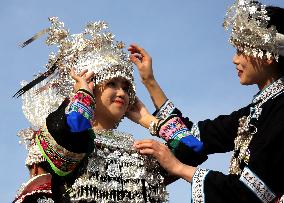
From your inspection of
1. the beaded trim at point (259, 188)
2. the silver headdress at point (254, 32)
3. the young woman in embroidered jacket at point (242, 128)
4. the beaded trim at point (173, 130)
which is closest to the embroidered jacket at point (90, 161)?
the young woman in embroidered jacket at point (242, 128)

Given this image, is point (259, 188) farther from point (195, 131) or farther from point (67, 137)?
point (67, 137)

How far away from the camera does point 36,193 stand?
14.8 feet

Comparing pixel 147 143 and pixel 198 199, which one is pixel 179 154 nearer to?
pixel 147 143

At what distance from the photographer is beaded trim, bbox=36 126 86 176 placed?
14.3ft

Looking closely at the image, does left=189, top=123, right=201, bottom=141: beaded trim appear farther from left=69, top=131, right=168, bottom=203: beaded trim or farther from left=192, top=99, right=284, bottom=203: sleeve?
left=192, top=99, right=284, bottom=203: sleeve

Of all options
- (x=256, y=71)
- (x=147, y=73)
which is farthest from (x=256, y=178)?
(x=147, y=73)

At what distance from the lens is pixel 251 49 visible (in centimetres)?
468

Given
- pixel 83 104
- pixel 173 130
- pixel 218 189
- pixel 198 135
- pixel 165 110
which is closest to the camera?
pixel 218 189

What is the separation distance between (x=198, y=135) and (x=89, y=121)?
1.28 m

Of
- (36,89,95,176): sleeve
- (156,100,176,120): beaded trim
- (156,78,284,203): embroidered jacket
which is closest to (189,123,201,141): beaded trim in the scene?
(156,78,284,203): embroidered jacket

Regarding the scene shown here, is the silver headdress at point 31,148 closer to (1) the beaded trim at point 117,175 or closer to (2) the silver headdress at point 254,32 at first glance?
(1) the beaded trim at point 117,175

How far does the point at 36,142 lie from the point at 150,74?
1432mm

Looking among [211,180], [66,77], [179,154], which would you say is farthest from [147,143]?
[66,77]

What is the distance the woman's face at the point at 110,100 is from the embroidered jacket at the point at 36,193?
86 centimetres
